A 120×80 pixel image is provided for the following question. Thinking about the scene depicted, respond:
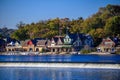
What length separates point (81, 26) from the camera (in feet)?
150

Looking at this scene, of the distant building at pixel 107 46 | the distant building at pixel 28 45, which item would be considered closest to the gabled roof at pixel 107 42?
the distant building at pixel 107 46

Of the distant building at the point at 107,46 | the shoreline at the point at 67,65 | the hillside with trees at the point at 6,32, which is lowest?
the shoreline at the point at 67,65

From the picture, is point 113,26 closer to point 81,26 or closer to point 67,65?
point 81,26

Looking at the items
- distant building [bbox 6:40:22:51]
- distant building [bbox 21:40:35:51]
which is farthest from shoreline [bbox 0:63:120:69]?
distant building [bbox 6:40:22:51]

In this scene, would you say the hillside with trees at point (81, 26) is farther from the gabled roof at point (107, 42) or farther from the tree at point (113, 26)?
the gabled roof at point (107, 42)

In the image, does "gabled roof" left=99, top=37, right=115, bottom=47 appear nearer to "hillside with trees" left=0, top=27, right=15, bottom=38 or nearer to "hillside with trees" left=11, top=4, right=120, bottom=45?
"hillside with trees" left=11, top=4, right=120, bottom=45

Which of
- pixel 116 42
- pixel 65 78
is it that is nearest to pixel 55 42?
pixel 116 42

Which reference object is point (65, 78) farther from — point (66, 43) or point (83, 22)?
point (83, 22)

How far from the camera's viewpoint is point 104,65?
60.7ft

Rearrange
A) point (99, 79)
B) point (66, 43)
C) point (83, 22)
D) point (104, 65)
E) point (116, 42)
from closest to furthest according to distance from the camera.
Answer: point (99, 79), point (104, 65), point (116, 42), point (66, 43), point (83, 22)

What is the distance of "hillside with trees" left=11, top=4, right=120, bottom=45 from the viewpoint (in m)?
41.8

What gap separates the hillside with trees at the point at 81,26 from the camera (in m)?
41.8

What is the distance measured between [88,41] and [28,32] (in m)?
9.70

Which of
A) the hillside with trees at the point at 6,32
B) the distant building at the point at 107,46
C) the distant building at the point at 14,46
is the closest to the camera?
the distant building at the point at 107,46
